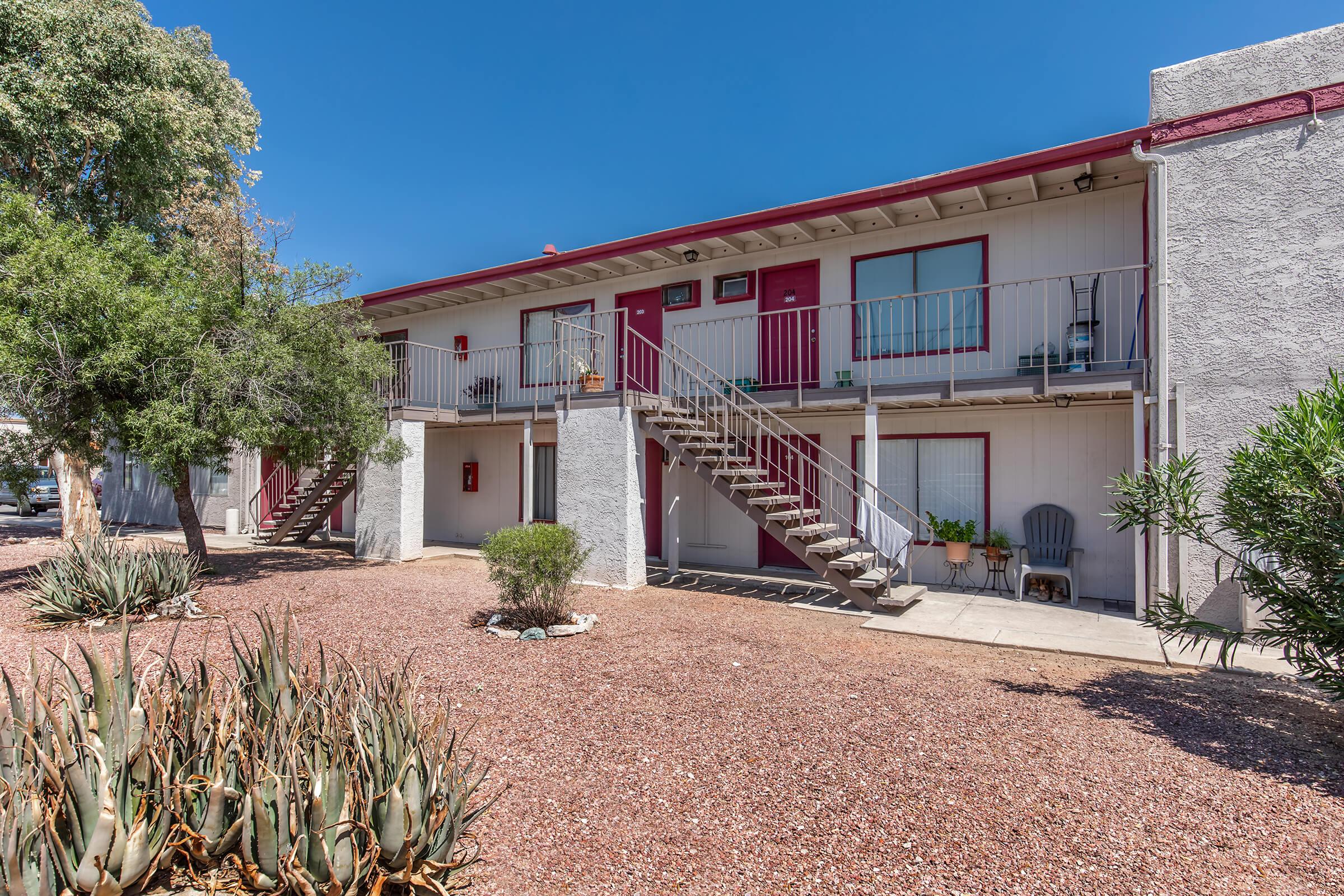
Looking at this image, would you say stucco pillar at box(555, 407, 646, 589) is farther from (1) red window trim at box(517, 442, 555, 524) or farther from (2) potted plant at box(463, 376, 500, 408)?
(2) potted plant at box(463, 376, 500, 408)

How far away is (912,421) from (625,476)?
446cm

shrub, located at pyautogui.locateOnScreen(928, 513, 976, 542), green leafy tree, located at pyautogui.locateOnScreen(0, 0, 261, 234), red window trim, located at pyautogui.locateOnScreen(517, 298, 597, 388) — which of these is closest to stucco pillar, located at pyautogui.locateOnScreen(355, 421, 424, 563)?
red window trim, located at pyautogui.locateOnScreen(517, 298, 597, 388)

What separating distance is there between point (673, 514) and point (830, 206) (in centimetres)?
524

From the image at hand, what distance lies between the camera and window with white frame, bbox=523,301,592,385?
1286 cm

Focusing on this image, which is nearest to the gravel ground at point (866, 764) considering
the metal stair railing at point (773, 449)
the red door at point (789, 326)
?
the metal stair railing at point (773, 449)

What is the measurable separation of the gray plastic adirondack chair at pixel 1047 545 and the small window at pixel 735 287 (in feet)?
18.1

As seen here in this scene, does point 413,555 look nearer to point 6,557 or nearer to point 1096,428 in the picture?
point 6,557

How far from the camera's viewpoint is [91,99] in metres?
11.7

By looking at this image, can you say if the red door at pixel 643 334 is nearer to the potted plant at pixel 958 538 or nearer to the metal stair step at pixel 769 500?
the metal stair step at pixel 769 500

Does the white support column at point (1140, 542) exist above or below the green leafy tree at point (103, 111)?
below

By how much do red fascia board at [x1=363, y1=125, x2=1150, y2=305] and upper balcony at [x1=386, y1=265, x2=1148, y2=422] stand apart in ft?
4.31

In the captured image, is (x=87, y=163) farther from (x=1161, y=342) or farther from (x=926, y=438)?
(x=1161, y=342)

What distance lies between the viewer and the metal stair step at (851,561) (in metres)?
8.29

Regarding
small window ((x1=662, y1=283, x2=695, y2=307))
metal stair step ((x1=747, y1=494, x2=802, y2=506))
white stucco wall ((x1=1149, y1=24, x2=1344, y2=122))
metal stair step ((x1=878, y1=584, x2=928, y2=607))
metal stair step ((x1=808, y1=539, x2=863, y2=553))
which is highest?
white stucco wall ((x1=1149, y1=24, x2=1344, y2=122))
